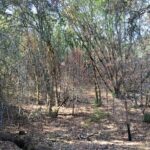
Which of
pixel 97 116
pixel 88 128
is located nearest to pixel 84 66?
pixel 97 116

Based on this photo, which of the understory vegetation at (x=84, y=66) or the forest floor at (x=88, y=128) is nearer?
the forest floor at (x=88, y=128)

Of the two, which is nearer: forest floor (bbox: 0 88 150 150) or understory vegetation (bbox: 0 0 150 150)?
forest floor (bbox: 0 88 150 150)

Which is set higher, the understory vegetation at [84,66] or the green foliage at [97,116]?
the understory vegetation at [84,66]

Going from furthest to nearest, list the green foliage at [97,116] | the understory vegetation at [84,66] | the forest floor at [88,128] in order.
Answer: the green foliage at [97,116]
the understory vegetation at [84,66]
the forest floor at [88,128]

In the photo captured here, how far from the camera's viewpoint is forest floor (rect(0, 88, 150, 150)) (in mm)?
12188

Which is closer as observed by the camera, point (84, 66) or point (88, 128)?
point (88, 128)

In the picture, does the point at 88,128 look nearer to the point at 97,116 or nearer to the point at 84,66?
the point at 97,116

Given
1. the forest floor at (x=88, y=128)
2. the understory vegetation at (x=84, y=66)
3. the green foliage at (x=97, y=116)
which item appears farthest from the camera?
the green foliage at (x=97, y=116)

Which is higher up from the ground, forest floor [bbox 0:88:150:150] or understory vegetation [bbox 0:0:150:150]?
understory vegetation [bbox 0:0:150:150]

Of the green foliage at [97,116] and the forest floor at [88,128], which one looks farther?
the green foliage at [97,116]

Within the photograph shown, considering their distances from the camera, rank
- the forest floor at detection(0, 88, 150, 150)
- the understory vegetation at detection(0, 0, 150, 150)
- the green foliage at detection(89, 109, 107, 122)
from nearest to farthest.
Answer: the forest floor at detection(0, 88, 150, 150) → the understory vegetation at detection(0, 0, 150, 150) → the green foliage at detection(89, 109, 107, 122)

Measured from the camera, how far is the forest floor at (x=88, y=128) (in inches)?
480

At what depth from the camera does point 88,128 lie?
47.3ft

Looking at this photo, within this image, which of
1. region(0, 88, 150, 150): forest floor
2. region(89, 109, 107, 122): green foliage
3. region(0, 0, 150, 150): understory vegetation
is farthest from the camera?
region(89, 109, 107, 122): green foliage
